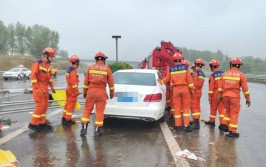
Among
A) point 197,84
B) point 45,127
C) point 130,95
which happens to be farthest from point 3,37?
point 130,95

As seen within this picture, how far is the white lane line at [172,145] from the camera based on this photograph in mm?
5184

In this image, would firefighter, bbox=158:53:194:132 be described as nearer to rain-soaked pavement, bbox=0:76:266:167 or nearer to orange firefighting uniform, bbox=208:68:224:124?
rain-soaked pavement, bbox=0:76:266:167

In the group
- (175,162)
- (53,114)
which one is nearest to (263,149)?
(175,162)

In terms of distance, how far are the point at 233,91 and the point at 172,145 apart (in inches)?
84.0

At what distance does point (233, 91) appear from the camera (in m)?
7.39

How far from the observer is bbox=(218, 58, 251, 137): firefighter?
7.27m

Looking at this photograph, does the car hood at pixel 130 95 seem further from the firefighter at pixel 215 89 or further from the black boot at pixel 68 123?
the firefighter at pixel 215 89

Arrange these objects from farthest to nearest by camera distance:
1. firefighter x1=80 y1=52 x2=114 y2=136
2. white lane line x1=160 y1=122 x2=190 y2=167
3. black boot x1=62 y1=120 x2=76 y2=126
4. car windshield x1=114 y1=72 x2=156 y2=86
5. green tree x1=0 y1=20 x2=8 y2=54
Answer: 1. green tree x1=0 y1=20 x2=8 y2=54
2. black boot x1=62 y1=120 x2=76 y2=126
3. car windshield x1=114 y1=72 x2=156 y2=86
4. firefighter x1=80 y1=52 x2=114 y2=136
5. white lane line x1=160 y1=122 x2=190 y2=167

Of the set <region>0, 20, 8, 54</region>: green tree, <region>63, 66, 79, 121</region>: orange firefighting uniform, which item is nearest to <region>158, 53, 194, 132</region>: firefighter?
<region>63, 66, 79, 121</region>: orange firefighting uniform

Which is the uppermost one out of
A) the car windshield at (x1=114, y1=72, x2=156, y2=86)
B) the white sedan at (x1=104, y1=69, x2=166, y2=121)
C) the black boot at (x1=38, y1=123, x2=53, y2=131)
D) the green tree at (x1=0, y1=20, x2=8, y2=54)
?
the green tree at (x1=0, y1=20, x2=8, y2=54)

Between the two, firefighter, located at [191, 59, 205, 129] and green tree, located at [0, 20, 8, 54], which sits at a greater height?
green tree, located at [0, 20, 8, 54]

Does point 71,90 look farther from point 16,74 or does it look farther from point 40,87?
Answer: point 16,74

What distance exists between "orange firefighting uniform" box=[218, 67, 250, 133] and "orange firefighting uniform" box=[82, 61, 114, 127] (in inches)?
105

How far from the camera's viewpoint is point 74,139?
6695 mm
